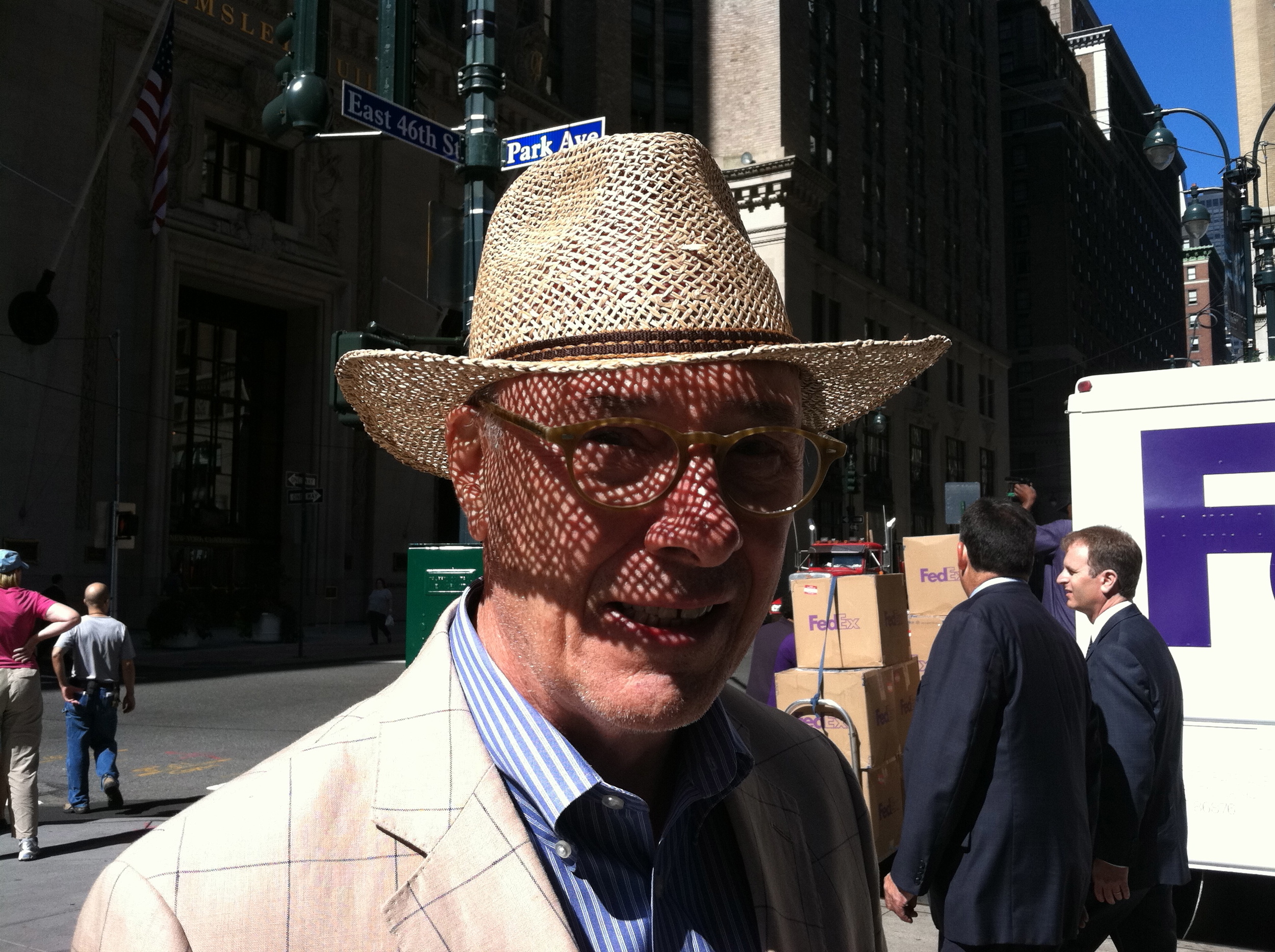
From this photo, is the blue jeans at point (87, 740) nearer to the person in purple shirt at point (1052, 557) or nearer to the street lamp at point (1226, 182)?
the person in purple shirt at point (1052, 557)

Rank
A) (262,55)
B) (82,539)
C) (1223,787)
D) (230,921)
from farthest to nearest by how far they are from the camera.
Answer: (262,55) < (82,539) < (1223,787) < (230,921)

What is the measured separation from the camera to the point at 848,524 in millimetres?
43094

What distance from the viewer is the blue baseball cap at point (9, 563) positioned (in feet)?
26.8

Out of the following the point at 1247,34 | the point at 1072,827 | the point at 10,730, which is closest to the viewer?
the point at 1072,827

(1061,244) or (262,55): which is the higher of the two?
(1061,244)

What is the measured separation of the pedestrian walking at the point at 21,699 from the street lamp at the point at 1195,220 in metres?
20.3

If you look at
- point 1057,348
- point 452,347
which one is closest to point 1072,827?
point 452,347

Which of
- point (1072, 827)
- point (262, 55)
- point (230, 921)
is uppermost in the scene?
point (262, 55)

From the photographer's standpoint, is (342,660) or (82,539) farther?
(82,539)

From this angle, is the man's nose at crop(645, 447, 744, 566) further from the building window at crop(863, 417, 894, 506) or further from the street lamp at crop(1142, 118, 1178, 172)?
the building window at crop(863, 417, 894, 506)

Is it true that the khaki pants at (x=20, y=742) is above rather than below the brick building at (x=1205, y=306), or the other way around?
below

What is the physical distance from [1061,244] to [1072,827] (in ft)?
267

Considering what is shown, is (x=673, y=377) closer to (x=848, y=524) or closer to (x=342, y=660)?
(x=342, y=660)

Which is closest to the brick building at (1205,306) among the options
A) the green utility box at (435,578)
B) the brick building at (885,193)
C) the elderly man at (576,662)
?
the brick building at (885,193)
